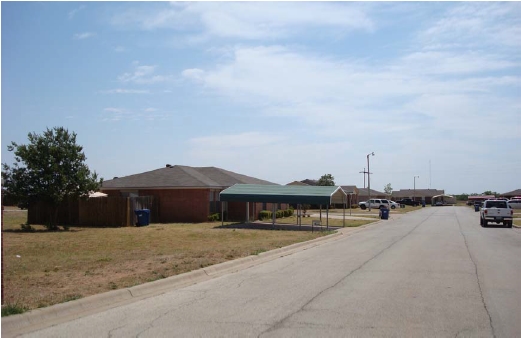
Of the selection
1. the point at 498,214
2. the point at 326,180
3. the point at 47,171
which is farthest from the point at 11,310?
the point at 326,180

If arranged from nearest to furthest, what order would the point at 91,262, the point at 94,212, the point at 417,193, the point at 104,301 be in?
the point at 104,301 < the point at 91,262 < the point at 94,212 < the point at 417,193

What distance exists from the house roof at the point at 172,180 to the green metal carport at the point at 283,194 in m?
4.07

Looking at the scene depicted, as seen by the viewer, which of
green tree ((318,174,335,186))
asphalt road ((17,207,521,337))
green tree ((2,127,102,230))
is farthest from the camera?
green tree ((318,174,335,186))

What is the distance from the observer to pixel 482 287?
10820 mm

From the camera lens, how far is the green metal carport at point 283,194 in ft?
101

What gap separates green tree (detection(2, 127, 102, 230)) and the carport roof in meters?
9.34

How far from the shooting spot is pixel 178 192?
124ft

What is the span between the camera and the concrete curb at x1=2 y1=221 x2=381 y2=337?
24.7 ft

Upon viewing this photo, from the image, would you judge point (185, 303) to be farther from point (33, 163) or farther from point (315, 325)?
point (33, 163)

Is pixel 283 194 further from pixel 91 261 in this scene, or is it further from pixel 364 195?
pixel 364 195

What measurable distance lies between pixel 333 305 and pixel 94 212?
26562 mm

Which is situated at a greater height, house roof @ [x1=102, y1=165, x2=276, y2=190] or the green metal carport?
house roof @ [x1=102, y1=165, x2=276, y2=190]

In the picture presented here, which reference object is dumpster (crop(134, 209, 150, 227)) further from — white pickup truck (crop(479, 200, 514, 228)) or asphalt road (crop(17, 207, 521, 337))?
white pickup truck (crop(479, 200, 514, 228))

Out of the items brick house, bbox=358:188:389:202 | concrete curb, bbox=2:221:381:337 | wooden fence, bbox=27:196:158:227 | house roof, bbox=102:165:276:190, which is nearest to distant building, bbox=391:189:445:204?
brick house, bbox=358:188:389:202
